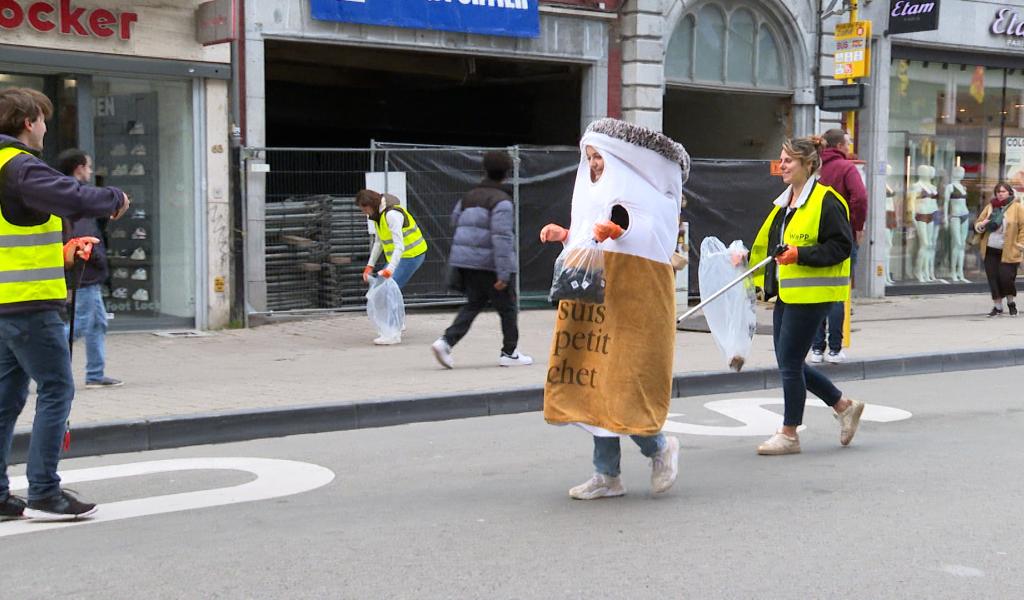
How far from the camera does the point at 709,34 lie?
61.8ft

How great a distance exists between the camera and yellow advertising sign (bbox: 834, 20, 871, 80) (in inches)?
640

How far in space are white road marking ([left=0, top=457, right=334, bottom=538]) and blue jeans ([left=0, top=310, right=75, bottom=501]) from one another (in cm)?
27

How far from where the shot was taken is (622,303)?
6172mm

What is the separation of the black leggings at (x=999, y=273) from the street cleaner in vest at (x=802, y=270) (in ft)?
33.1

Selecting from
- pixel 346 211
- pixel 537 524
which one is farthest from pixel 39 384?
pixel 346 211

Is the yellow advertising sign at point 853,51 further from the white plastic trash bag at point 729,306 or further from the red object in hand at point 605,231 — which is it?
the red object in hand at point 605,231

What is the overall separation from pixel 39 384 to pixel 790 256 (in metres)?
3.94

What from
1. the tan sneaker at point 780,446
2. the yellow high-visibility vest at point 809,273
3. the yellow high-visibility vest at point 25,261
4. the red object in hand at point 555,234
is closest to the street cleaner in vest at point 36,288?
the yellow high-visibility vest at point 25,261

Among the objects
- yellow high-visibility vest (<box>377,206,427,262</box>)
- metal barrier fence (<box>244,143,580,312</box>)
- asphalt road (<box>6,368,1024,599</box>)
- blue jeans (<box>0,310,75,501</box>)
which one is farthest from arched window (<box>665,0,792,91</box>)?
blue jeans (<box>0,310,75,501</box>)

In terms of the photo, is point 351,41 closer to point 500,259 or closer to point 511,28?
point 511,28

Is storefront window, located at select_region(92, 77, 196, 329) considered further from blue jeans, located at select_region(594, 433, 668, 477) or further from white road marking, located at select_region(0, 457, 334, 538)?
blue jeans, located at select_region(594, 433, 668, 477)

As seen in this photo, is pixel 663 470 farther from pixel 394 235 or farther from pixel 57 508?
pixel 394 235

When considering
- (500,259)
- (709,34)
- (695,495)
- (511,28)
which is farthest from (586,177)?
(709,34)

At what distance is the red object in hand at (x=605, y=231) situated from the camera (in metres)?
5.93
